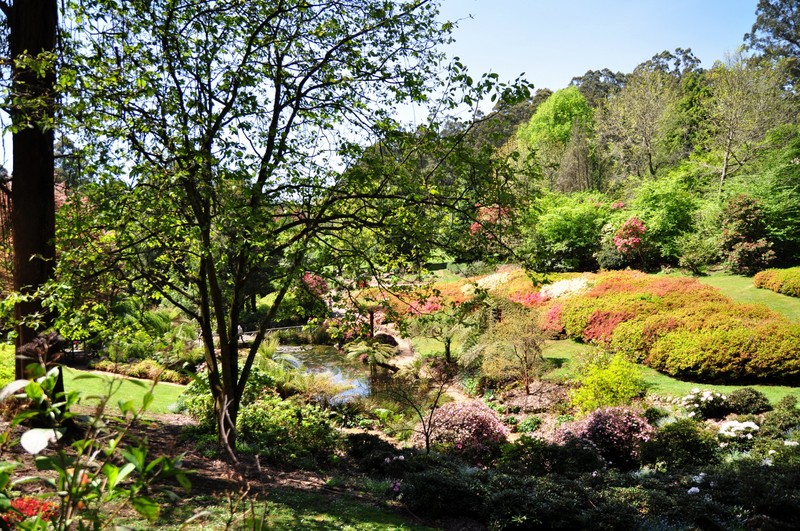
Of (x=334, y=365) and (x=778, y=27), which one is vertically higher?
(x=778, y=27)

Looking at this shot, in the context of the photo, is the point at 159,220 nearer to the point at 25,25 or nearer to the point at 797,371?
the point at 25,25

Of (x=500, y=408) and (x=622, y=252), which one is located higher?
(x=622, y=252)

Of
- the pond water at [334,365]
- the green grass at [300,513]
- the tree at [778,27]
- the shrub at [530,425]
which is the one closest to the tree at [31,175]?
the green grass at [300,513]

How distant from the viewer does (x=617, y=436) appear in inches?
322

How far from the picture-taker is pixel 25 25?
5.90 meters

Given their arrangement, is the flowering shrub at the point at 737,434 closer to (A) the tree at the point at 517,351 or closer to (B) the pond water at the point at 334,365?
(A) the tree at the point at 517,351

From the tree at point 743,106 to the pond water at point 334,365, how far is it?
19.8m

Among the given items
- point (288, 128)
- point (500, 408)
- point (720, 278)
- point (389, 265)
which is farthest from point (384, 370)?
point (720, 278)

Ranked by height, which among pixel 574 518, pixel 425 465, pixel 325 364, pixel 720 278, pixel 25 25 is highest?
pixel 25 25

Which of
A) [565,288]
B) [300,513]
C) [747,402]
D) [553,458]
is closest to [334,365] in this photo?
[565,288]

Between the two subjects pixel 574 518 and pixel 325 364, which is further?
pixel 325 364

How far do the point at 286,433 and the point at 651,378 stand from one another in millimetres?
8505

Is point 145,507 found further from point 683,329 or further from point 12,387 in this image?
point 683,329

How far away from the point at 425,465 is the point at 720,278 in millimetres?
15839
